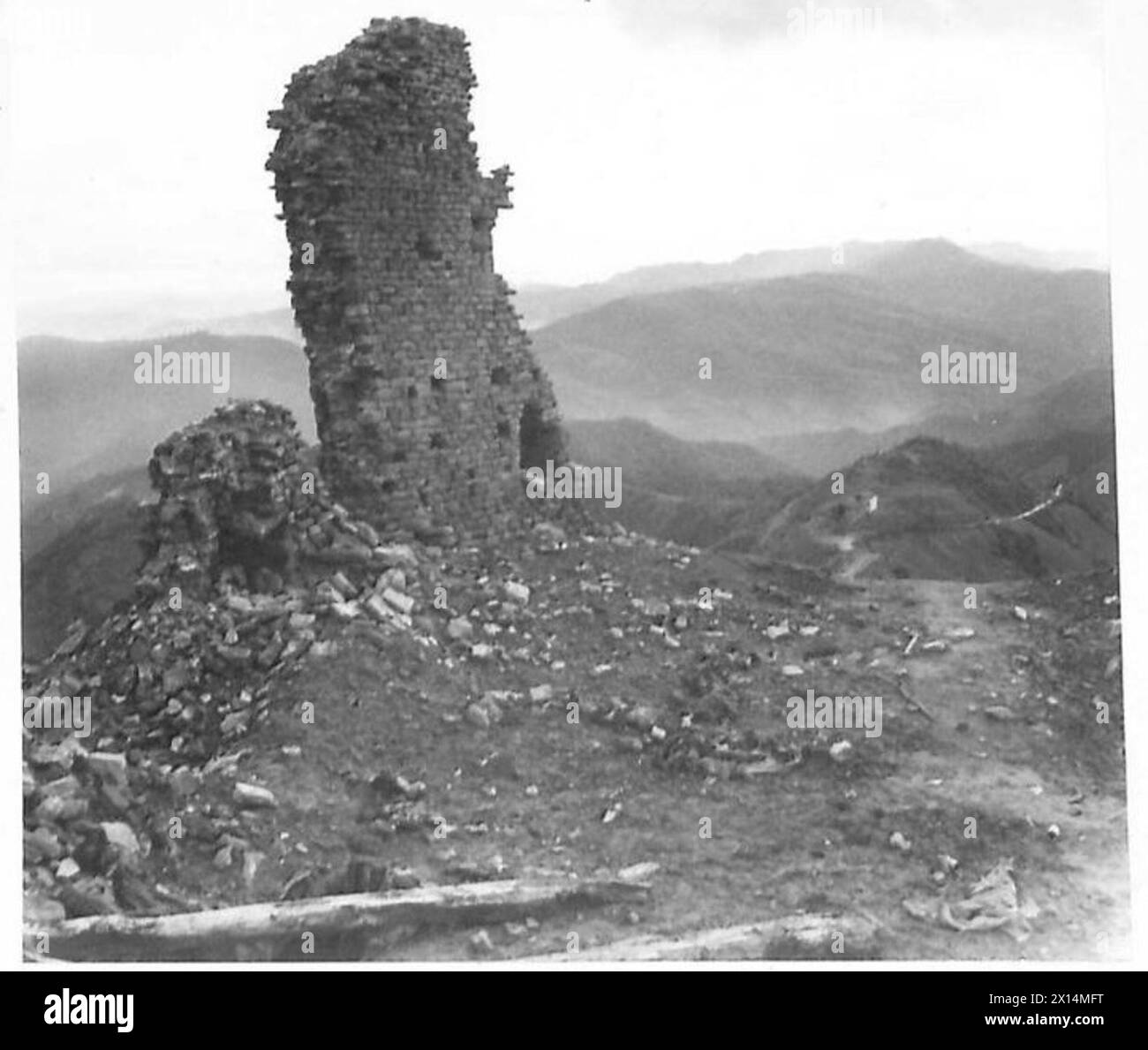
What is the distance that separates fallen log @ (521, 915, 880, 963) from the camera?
7758mm

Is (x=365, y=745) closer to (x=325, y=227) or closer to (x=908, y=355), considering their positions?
(x=325, y=227)

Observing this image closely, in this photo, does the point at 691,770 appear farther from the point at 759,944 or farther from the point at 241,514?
the point at 241,514

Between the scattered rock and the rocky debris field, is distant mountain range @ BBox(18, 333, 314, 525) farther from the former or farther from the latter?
the scattered rock

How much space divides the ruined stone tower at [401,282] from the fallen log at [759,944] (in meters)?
2.09

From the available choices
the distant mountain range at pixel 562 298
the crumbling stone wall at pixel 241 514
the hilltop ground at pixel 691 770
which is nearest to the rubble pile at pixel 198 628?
the crumbling stone wall at pixel 241 514

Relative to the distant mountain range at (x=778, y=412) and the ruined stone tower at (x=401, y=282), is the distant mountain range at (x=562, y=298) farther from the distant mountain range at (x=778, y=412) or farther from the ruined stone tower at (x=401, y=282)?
the ruined stone tower at (x=401, y=282)

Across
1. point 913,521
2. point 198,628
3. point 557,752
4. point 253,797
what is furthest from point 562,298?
point 253,797

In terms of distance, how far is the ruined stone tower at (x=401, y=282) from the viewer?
849 cm

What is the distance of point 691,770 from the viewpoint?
8.18 meters

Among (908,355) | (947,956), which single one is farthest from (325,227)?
(947,956)

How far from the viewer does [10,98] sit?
8.34m

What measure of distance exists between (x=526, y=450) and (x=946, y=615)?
82.8 inches

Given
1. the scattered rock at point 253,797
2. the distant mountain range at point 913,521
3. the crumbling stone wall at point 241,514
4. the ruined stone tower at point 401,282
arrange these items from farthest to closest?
the distant mountain range at point 913,521, the ruined stone tower at point 401,282, the crumbling stone wall at point 241,514, the scattered rock at point 253,797

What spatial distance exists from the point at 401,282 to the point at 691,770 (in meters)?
2.54
